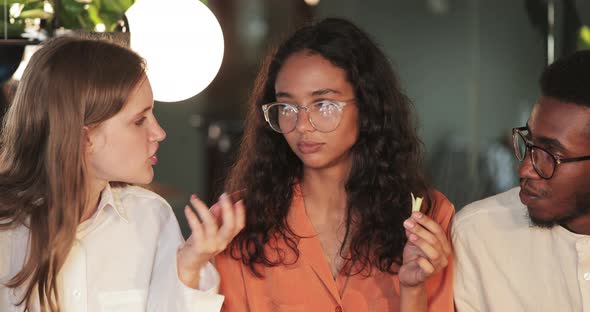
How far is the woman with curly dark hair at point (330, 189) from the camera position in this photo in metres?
2.51

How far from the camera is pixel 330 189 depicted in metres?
2.68

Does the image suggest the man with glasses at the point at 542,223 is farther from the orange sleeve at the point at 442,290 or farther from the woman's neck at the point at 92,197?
the woman's neck at the point at 92,197

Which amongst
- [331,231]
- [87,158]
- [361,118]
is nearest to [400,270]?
[331,231]

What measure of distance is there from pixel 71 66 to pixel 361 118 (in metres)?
0.88

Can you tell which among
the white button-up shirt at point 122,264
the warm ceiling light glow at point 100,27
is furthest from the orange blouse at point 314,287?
the warm ceiling light glow at point 100,27

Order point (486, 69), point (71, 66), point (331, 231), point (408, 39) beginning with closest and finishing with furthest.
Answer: point (71, 66) < point (331, 231) < point (486, 69) < point (408, 39)

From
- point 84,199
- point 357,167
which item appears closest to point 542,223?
point 357,167

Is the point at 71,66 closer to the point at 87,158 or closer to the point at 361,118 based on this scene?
the point at 87,158

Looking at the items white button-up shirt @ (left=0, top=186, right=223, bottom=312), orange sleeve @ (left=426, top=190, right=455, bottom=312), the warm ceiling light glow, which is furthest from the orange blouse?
the warm ceiling light glow

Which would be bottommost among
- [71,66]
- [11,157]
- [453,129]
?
[453,129]

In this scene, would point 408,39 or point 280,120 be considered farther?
point 408,39

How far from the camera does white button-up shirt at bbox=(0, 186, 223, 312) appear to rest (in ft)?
7.47

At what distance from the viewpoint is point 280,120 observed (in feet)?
8.38

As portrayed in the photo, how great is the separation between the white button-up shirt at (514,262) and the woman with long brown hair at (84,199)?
0.67m
